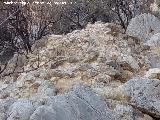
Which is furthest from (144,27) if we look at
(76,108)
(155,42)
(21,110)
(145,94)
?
(21,110)

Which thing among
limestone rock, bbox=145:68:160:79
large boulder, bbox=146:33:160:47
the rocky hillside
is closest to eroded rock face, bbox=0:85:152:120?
the rocky hillside

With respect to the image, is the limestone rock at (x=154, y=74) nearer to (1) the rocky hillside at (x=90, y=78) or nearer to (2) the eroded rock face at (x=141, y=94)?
(1) the rocky hillside at (x=90, y=78)

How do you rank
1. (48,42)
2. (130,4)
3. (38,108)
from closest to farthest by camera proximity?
(38,108)
(48,42)
(130,4)

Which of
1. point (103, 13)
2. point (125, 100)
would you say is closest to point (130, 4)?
point (103, 13)

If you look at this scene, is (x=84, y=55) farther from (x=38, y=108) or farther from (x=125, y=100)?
(x=38, y=108)

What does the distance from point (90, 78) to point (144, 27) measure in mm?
5222

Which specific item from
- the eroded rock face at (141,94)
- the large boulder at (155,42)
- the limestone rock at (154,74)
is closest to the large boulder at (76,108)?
the eroded rock face at (141,94)

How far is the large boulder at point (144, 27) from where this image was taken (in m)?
13.8

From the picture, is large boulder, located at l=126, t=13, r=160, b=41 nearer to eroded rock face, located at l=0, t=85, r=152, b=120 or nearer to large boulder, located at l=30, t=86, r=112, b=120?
eroded rock face, located at l=0, t=85, r=152, b=120

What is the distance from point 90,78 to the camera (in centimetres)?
951

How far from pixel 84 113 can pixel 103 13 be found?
13.2 meters

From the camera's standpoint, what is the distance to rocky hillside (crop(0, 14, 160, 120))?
7.05 metres

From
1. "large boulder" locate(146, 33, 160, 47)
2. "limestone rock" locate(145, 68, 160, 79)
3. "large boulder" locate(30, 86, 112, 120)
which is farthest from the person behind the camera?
"large boulder" locate(146, 33, 160, 47)

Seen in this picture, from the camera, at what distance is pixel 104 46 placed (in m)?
11.3
